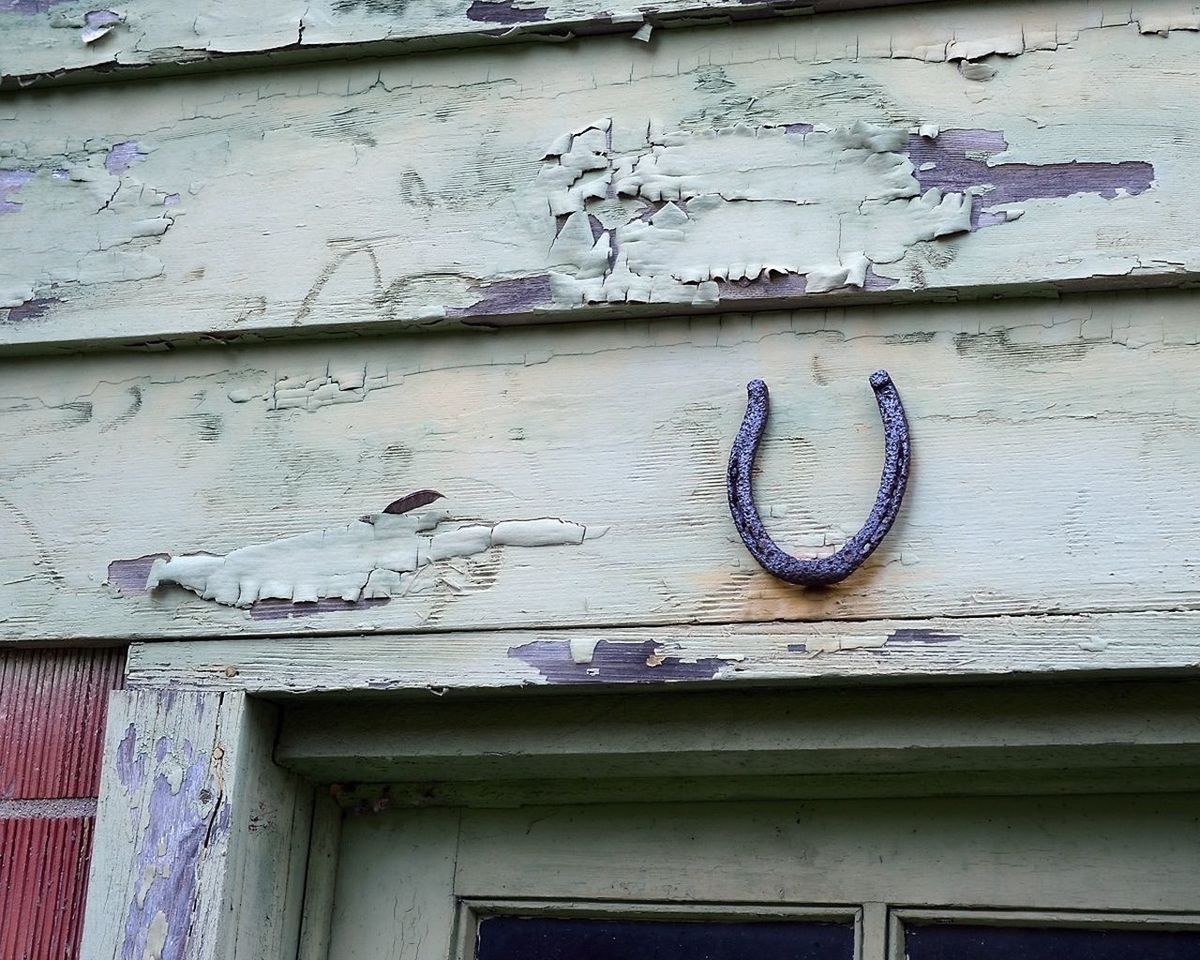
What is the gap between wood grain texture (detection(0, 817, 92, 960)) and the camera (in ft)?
4.07

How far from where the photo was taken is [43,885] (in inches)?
49.6

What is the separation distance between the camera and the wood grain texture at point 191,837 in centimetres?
117

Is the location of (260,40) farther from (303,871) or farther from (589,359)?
(303,871)

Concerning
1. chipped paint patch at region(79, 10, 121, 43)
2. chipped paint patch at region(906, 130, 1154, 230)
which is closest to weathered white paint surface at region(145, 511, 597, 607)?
chipped paint patch at region(906, 130, 1154, 230)

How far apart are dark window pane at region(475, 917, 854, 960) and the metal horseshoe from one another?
30 cm

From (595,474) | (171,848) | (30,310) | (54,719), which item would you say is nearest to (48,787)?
(54,719)

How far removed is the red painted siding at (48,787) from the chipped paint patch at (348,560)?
111mm

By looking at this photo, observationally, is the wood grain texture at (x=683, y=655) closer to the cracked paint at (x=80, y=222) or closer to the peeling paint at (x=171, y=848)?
the peeling paint at (x=171, y=848)

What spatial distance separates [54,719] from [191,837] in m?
0.20

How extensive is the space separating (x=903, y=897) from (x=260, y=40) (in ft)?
3.13

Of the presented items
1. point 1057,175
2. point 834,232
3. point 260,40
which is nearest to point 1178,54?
point 1057,175

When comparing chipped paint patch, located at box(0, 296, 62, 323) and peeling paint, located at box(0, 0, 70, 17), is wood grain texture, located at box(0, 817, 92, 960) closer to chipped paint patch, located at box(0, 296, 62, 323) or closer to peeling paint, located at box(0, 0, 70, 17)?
Answer: chipped paint patch, located at box(0, 296, 62, 323)

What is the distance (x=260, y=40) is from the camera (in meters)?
1.41

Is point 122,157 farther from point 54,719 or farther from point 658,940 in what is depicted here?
point 658,940
